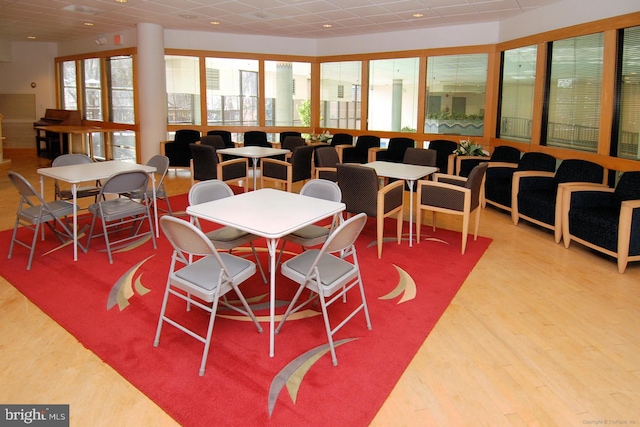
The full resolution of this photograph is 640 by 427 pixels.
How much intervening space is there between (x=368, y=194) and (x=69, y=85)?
11240 mm

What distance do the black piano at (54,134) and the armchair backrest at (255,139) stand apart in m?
5.20

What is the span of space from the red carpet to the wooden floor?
11 centimetres

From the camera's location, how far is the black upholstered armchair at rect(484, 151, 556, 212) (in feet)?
22.0

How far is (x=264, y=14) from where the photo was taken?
26.9 feet

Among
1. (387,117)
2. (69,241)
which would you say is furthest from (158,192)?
(387,117)

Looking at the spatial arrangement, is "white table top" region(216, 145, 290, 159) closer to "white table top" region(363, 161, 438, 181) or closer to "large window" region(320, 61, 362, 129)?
"white table top" region(363, 161, 438, 181)

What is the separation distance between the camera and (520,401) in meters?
2.67

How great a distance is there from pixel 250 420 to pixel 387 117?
849 centimetres

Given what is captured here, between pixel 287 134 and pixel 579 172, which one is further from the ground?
pixel 287 134

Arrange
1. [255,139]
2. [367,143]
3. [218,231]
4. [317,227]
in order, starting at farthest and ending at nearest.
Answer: [255,139] < [367,143] < [317,227] < [218,231]

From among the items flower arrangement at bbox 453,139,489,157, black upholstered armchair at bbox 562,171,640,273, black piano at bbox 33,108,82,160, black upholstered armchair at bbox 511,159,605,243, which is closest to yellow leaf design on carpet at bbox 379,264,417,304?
black upholstered armchair at bbox 562,171,640,273

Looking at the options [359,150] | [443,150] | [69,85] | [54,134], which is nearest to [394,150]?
[359,150]

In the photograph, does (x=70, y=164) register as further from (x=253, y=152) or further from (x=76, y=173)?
(x=253, y=152)

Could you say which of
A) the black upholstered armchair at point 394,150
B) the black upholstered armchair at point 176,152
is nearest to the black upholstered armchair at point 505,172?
the black upholstered armchair at point 394,150
